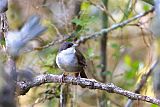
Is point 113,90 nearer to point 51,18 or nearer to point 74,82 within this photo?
point 74,82

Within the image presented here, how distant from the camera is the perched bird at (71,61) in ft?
7.84

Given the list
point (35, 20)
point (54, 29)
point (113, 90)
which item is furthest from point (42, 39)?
point (113, 90)

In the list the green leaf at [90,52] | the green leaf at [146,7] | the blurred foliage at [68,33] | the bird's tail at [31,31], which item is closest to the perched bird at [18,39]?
the bird's tail at [31,31]

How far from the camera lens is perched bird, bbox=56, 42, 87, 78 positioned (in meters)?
2.39

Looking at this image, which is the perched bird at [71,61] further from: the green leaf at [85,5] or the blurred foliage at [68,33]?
the green leaf at [85,5]

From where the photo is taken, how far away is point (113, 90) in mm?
1731

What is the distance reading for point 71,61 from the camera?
8.01ft

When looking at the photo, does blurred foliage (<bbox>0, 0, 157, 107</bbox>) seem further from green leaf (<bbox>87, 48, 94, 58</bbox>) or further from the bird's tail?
the bird's tail

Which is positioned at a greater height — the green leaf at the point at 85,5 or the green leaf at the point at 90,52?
the green leaf at the point at 85,5

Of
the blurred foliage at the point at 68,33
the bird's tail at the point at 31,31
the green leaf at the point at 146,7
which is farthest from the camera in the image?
the green leaf at the point at 146,7

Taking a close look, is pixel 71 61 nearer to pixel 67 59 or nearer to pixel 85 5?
pixel 67 59

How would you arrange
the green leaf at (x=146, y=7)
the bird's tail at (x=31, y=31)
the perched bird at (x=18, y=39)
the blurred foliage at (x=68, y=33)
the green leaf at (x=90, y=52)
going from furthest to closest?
the green leaf at (x=146, y=7) < the green leaf at (x=90, y=52) < the blurred foliage at (x=68, y=33) < the bird's tail at (x=31, y=31) < the perched bird at (x=18, y=39)

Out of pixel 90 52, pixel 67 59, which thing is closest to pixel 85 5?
pixel 90 52

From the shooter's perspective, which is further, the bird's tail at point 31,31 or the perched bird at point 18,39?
the bird's tail at point 31,31
